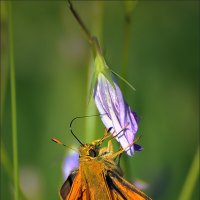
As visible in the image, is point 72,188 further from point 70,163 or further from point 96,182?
point 70,163

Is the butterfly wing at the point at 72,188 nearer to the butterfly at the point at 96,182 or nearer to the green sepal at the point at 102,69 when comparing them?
the butterfly at the point at 96,182

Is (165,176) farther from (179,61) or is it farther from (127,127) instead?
(179,61)

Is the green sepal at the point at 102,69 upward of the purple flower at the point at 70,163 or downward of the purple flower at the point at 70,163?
upward

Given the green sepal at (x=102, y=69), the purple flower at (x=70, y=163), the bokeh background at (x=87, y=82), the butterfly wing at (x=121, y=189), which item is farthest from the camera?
the bokeh background at (x=87, y=82)

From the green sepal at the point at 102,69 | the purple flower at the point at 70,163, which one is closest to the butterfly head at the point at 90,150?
the green sepal at the point at 102,69

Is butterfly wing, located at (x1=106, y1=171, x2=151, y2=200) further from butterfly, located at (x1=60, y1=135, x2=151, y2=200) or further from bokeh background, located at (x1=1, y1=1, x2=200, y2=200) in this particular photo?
bokeh background, located at (x1=1, y1=1, x2=200, y2=200)

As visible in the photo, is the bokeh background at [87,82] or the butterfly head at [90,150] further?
the bokeh background at [87,82]

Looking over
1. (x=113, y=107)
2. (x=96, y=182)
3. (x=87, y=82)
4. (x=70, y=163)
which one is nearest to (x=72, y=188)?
(x=96, y=182)

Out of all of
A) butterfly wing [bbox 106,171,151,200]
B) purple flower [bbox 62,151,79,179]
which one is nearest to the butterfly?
butterfly wing [bbox 106,171,151,200]

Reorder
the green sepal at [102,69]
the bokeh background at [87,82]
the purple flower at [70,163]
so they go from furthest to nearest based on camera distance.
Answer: the bokeh background at [87,82]
the purple flower at [70,163]
the green sepal at [102,69]
